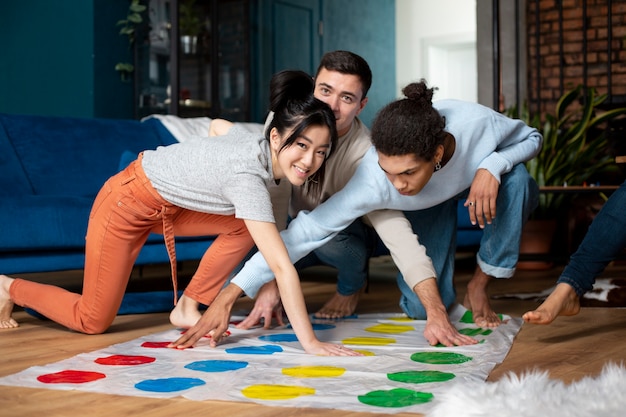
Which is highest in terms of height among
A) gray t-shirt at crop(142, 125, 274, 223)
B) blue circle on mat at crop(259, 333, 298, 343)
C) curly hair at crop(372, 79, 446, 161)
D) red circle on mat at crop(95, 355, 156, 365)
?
curly hair at crop(372, 79, 446, 161)

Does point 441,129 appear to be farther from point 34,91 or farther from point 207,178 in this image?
point 34,91

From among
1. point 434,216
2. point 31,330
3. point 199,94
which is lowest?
point 31,330

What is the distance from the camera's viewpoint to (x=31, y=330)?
2385mm

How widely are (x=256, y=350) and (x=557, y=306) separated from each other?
746 millimetres

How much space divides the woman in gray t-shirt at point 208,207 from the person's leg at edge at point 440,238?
37cm

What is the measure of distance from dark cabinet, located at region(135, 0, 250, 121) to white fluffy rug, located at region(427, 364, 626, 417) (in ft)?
16.7

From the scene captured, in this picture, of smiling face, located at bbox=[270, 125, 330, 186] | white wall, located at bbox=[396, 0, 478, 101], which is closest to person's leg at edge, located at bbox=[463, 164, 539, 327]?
smiling face, located at bbox=[270, 125, 330, 186]

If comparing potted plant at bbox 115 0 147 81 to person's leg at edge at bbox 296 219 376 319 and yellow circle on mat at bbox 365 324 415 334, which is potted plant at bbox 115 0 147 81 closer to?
person's leg at edge at bbox 296 219 376 319

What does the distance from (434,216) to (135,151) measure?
5.34ft

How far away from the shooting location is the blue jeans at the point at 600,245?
2.01 meters

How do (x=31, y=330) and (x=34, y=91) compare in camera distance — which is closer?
(x=31, y=330)

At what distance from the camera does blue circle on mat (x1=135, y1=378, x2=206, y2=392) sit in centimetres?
157

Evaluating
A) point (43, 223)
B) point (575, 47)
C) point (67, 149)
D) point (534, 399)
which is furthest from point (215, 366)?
point (575, 47)

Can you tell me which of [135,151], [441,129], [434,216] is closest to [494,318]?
[434,216]
